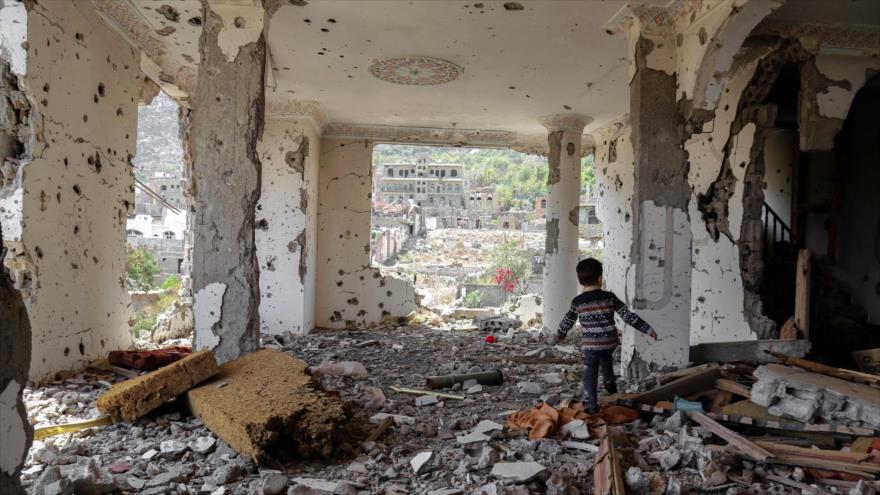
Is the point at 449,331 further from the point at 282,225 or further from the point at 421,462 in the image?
the point at 421,462

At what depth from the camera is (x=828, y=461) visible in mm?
3180

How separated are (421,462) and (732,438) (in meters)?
1.98

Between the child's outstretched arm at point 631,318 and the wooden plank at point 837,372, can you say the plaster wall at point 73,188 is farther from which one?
the wooden plank at point 837,372

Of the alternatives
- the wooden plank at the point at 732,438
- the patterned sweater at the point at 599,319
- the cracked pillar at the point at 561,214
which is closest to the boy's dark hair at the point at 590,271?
the patterned sweater at the point at 599,319

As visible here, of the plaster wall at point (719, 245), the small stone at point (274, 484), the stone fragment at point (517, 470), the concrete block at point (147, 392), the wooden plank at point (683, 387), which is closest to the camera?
the small stone at point (274, 484)

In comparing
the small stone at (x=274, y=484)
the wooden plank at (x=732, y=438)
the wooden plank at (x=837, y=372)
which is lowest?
the small stone at (x=274, y=484)

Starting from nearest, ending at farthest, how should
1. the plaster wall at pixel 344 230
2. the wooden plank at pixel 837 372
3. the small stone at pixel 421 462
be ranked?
the small stone at pixel 421 462
the wooden plank at pixel 837 372
the plaster wall at pixel 344 230

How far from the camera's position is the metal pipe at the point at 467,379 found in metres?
5.23

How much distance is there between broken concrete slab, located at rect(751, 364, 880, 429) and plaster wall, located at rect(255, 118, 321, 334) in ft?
22.2

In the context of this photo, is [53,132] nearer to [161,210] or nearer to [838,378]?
[838,378]

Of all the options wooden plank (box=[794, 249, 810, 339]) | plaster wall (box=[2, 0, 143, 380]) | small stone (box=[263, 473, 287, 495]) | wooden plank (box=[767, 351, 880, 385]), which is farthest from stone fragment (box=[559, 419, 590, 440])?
plaster wall (box=[2, 0, 143, 380])

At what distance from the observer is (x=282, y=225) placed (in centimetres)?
890

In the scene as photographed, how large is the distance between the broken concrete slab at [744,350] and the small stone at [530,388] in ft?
4.92

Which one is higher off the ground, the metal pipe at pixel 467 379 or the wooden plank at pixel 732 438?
the wooden plank at pixel 732 438
